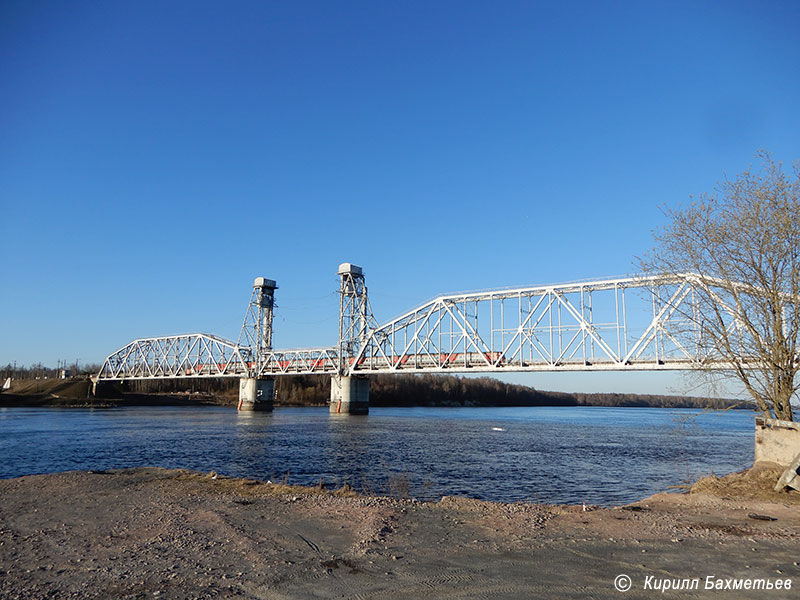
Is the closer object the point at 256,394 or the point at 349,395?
the point at 349,395

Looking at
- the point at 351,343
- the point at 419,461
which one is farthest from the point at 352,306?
the point at 419,461

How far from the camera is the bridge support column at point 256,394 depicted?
11950 cm

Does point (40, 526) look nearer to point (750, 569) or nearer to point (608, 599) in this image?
point (608, 599)

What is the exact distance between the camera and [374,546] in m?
10.0

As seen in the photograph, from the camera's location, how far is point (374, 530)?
36.7 ft

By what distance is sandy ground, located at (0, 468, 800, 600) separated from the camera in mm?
7855

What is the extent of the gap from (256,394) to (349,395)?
92.2ft

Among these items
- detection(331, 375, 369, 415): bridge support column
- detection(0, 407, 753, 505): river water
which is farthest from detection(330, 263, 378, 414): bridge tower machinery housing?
detection(0, 407, 753, 505): river water

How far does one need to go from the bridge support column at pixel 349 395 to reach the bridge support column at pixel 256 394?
23.1 meters

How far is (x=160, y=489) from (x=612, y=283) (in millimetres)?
65964

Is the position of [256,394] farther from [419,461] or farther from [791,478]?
[791,478]

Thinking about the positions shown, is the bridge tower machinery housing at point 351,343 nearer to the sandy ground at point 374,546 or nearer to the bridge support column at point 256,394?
the bridge support column at point 256,394

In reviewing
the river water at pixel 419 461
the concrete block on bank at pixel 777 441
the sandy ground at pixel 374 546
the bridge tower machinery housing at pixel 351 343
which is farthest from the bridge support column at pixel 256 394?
the concrete block on bank at pixel 777 441

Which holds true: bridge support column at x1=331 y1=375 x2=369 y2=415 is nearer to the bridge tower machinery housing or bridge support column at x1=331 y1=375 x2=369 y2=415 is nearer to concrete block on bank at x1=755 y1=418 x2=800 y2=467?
the bridge tower machinery housing
